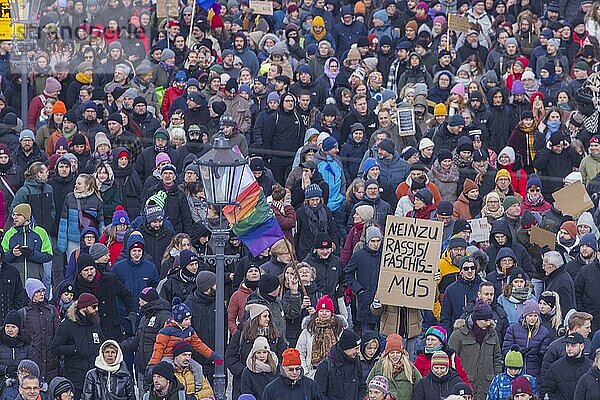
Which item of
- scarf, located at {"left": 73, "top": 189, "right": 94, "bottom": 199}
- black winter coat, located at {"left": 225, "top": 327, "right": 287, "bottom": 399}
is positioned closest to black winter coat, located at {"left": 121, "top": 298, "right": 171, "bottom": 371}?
black winter coat, located at {"left": 225, "top": 327, "right": 287, "bottom": 399}

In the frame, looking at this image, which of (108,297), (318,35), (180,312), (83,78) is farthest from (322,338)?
(318,35)

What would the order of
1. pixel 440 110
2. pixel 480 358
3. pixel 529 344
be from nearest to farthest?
pixel 480 358 < pixel 529 344 < pixel 440 110

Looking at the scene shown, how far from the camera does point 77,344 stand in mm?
19203

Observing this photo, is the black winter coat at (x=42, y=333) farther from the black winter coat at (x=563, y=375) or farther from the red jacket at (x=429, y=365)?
the black winter coat at (x=563, y=375)

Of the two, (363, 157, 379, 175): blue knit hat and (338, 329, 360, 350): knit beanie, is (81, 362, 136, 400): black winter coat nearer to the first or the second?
(338, 329, 360, 350): knit beanie

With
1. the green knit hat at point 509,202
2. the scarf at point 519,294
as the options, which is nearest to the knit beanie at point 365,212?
the green knit hat at point 509,202

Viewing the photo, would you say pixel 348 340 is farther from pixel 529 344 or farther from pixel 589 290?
pixel 589 290

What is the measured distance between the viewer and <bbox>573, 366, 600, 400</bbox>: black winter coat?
1811cm

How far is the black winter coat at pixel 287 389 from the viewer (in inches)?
706

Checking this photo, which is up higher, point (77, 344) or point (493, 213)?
point (493, 213)

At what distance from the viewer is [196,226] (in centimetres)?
2173

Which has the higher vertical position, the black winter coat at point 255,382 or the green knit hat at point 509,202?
the green knit hat at point 509,202

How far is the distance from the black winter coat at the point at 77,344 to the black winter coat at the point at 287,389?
2.02 metres

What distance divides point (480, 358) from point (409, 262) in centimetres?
133
